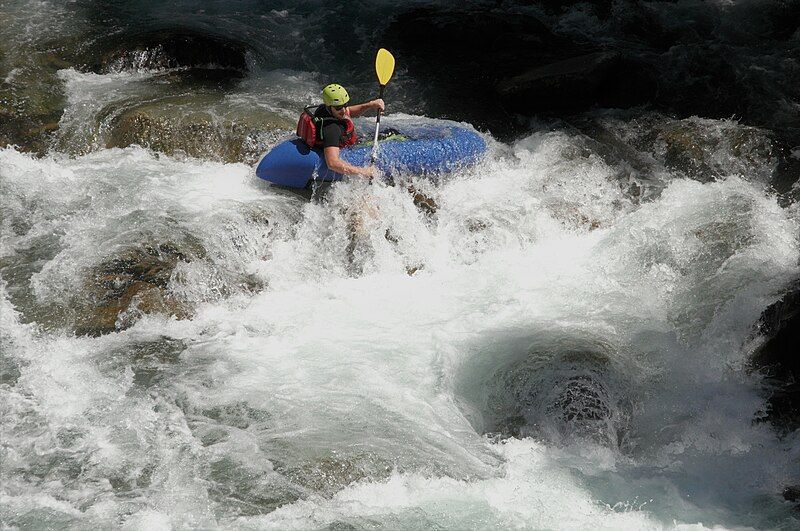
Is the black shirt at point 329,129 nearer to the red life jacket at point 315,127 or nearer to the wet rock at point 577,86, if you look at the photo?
the red life jacket at point 315,127

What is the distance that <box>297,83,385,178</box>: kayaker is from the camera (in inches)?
232

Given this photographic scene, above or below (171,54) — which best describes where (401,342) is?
below

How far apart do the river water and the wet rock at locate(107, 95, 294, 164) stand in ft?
0.51

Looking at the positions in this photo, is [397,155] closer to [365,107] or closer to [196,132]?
[365,107]

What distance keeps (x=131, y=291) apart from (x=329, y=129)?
6.13 ft

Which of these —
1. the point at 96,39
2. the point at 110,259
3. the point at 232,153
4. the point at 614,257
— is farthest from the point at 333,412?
the point at 96,39

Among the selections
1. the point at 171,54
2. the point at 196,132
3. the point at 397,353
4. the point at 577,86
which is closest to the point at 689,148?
the point at 577,86

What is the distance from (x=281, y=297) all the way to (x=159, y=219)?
101cm

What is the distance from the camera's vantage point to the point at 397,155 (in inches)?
244

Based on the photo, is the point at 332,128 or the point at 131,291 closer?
the point at 131,291

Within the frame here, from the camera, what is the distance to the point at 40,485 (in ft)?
12.2

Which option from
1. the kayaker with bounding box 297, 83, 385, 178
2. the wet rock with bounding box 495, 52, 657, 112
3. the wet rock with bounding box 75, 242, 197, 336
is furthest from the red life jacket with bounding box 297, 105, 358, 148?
the wet rock with bounding box 495, 52, 657, 112

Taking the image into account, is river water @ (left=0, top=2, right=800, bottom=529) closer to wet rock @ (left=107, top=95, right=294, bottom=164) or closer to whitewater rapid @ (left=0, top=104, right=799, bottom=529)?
whitewater rapid @ (left=0, top=104, right=799, bottom=529)

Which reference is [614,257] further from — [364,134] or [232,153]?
[232,153]
